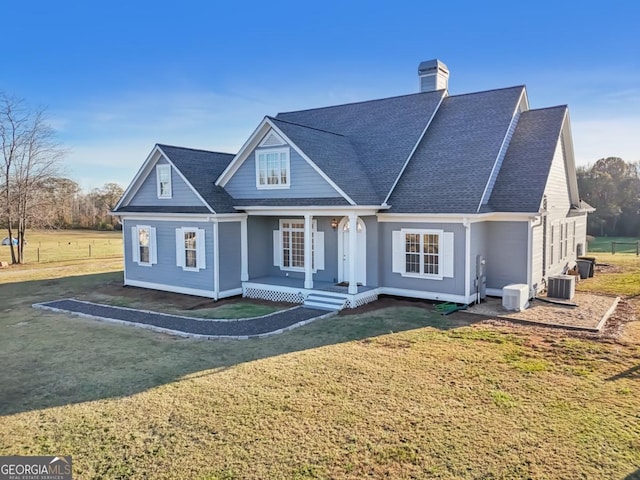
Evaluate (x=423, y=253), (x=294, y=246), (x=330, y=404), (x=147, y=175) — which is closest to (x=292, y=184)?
(x=294, y=246)

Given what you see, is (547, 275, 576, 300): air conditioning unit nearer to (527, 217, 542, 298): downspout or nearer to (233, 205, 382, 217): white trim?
(527, 217, 542, 298): downspout

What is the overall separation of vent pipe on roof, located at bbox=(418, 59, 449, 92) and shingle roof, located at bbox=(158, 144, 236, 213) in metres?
10.4

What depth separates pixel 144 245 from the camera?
62.4 feet

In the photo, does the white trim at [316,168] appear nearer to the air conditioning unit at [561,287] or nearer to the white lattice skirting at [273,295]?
the white lattice skirting at [273,295]

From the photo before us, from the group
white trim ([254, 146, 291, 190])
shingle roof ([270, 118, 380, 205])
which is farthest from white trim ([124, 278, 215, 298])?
shingle roof ([270, 118, 380, 205])

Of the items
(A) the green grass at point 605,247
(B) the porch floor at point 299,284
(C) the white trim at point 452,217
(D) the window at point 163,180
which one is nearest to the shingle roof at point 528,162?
(C) the white trim at point 452,217

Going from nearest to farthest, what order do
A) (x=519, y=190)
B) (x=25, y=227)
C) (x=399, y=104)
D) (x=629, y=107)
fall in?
(x=519, y=190) → (x=399, y=104) → (x=629, y=107) → (x=25, y=227)

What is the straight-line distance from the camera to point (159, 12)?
16.7 metres

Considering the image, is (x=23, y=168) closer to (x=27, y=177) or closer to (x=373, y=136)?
(x=27, y=177)

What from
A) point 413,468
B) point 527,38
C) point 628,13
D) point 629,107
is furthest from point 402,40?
point 413,468

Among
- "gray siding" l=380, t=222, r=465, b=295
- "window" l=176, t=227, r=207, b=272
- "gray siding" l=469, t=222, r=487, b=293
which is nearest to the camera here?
"gray siding" l=380, t=222, r=465, b=295

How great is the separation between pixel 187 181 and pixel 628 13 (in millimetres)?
16394

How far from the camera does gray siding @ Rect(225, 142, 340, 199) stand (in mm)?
15445

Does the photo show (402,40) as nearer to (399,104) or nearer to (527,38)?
(399,104)
